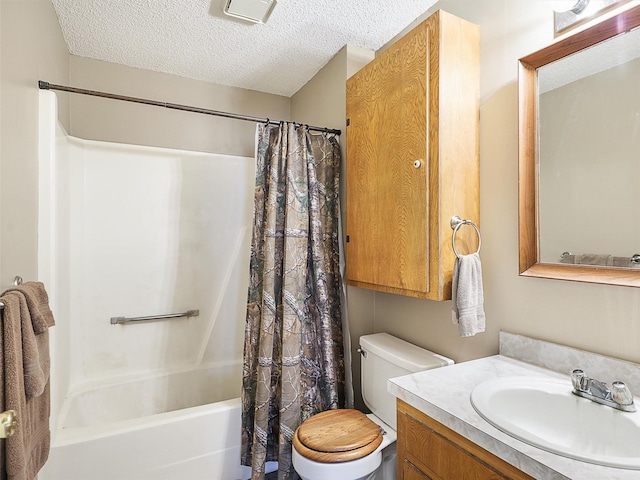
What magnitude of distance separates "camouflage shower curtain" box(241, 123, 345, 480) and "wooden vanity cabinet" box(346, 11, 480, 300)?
37 cm

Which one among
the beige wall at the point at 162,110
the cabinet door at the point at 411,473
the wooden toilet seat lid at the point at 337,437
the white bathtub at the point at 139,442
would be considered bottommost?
the white bathtub at the point at 139,442

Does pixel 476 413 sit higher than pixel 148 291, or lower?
lower

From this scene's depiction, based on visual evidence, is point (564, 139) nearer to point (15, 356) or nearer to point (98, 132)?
point (15, 356)

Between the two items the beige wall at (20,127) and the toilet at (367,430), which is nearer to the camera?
the beige wall at (20,127)

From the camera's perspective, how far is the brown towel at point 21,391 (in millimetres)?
971

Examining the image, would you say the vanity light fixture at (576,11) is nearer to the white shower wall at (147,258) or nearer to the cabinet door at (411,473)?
the cabinet door at (411,473)

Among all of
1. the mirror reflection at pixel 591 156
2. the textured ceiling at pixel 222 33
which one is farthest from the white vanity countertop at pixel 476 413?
the textured ceiling at pixel 222 33

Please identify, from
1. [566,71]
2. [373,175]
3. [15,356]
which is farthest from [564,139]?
[15,356]

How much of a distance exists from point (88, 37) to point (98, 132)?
56 centimetres

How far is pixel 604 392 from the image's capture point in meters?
0.94

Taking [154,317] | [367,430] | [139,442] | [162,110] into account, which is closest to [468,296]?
[367,430]

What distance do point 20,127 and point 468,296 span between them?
5.93ft

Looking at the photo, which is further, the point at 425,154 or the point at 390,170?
the point at 390,170

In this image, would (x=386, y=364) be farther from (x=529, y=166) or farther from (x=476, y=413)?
(x=529, y=166)
